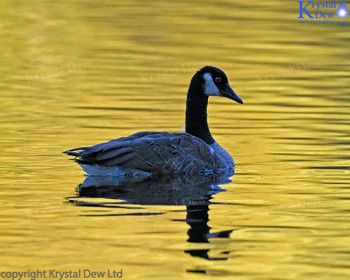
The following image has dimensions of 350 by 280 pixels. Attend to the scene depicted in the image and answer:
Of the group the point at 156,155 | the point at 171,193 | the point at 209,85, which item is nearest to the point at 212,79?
the point at 209,85

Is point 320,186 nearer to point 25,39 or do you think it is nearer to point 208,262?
point 208,262

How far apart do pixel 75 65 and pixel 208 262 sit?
697 inches

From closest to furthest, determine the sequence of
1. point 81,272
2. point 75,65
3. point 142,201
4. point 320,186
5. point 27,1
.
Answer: point 81,272 → point 142,201 → point 320,186 → point 75,65 → point 27,1

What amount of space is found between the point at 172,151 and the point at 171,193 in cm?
149

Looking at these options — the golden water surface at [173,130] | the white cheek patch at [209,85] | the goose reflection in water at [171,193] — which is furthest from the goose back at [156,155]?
the white cheek patch at [209,85]

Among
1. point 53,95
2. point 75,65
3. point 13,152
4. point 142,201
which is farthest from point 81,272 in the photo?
point 75,65

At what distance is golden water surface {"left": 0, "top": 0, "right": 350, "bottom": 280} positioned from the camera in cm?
1058

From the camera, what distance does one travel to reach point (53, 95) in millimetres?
22703

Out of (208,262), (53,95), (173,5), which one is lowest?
(208,262)

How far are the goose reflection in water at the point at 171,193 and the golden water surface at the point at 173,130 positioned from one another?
0.07m

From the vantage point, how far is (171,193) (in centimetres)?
1374

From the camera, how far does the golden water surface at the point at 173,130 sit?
10.6m

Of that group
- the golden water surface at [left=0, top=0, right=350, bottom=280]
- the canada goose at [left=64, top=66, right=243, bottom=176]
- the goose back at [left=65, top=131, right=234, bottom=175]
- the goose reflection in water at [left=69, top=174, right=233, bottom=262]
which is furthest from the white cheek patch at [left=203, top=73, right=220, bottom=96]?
the goose reflection in water at [left=69, top=174, right=233, bottom=262]

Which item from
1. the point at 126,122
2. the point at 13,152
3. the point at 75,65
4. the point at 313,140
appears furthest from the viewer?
the point at 75,65
